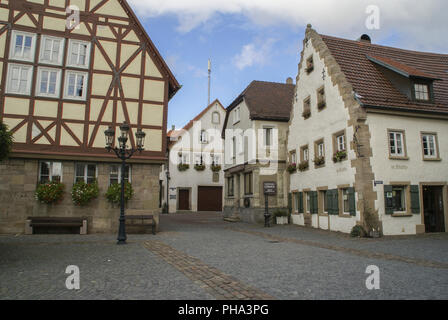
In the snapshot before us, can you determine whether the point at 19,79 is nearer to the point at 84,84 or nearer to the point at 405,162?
the point at 84,84

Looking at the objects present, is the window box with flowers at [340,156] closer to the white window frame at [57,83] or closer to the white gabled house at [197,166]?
the white window frame at [57,83]

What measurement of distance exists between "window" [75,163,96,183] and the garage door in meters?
20.6

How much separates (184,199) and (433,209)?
24.1 meters

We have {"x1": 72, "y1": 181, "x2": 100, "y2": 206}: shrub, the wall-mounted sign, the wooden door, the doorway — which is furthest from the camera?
the wooden door

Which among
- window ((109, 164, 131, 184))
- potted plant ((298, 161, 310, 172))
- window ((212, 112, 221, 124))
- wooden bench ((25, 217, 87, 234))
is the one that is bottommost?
wooden bench ((25, 217, 87, 234))

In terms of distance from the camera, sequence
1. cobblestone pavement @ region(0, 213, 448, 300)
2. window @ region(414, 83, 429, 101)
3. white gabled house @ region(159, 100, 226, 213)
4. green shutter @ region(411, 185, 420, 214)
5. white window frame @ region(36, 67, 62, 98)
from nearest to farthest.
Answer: cobblestone pavement @ region(0, 213, 448, 300), green shutter @ region(411, 185, 420, 214), white window frame @ region(36, 67, 62, 98), window @ region(414, 83, 429, 101), white gabled house @ region(159, 100, 226, 213)

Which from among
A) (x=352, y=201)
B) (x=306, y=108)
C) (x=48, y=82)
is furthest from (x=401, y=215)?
(x=48, y=82)

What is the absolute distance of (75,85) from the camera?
15.5m

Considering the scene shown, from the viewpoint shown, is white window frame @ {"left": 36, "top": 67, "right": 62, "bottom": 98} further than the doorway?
No

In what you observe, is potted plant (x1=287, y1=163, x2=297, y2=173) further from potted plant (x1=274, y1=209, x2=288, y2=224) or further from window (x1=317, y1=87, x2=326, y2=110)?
window (x1=317, y1=87, x2=326, y2=110)

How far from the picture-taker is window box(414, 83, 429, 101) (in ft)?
52.9

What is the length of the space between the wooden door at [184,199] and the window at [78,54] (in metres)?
21.1

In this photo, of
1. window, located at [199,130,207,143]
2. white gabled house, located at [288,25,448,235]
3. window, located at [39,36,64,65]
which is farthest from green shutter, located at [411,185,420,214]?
window, located at [199,130,207,143]

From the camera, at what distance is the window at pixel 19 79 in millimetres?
14688
